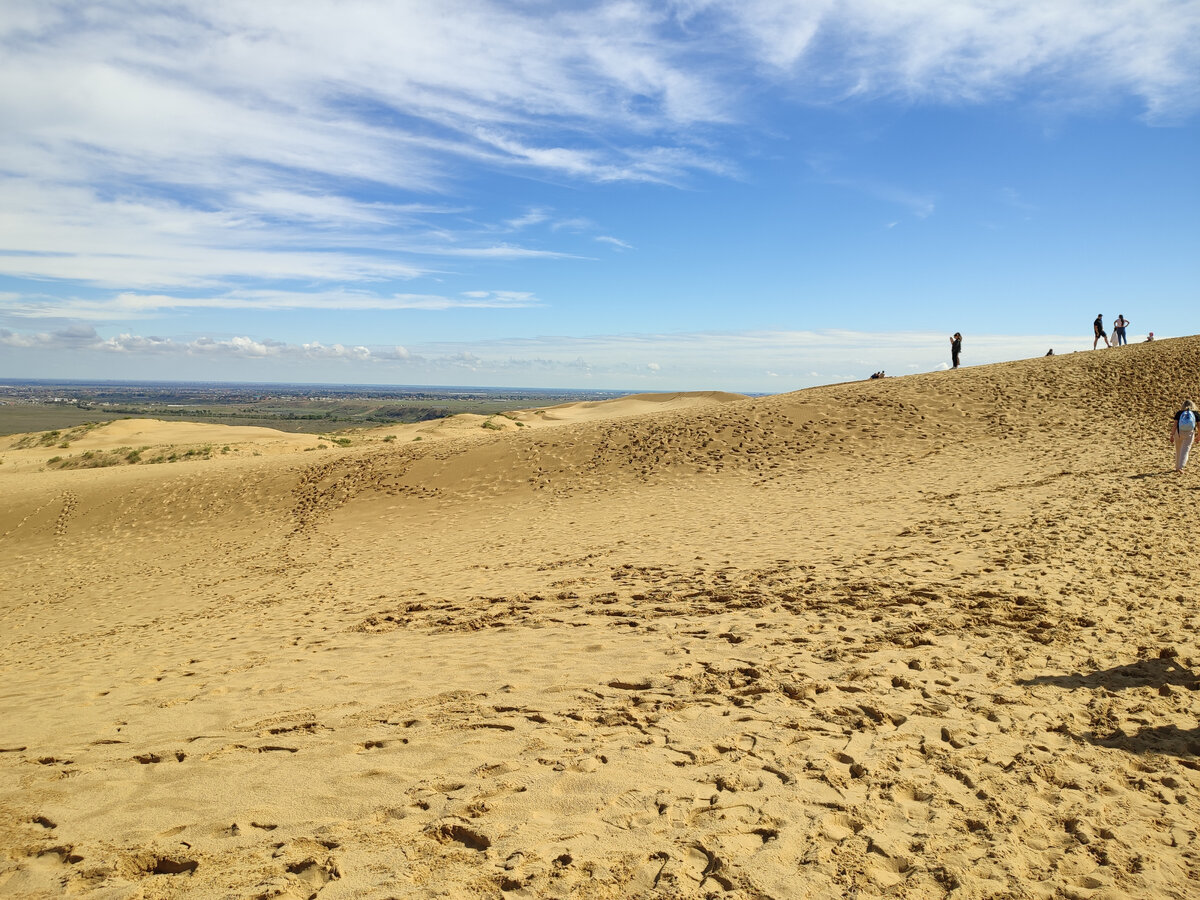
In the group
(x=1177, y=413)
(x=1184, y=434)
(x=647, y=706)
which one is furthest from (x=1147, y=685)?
(x=1177, y=413)

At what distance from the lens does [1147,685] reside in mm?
5059

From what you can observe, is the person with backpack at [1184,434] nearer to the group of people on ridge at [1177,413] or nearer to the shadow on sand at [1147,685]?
the group of people on ridge at [1177,413]

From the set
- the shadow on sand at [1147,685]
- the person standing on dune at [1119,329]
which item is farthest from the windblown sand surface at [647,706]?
the person standing on dune at [1119,329]

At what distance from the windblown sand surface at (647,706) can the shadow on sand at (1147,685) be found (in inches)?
1.0

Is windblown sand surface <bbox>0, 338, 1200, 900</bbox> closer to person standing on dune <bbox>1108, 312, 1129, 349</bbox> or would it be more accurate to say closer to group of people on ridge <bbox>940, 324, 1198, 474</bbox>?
group of people on ridge <bbox>940, 324, 1198, 474</bbox>

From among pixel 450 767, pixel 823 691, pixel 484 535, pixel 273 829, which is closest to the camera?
pixel 273 829

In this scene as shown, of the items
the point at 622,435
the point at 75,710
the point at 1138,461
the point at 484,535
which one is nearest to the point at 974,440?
the point at 1138,461

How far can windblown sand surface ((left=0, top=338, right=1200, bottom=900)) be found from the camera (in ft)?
10.9

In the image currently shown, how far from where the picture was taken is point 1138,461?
14531 millimetres

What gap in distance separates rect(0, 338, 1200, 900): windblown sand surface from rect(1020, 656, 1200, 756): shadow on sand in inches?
1.0

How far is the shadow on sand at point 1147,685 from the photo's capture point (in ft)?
14.0

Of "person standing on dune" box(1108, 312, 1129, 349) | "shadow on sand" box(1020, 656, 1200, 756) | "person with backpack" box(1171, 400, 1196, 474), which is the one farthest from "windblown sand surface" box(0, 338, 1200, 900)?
"person standing on dune" box(1108, 312, 1129, 349)

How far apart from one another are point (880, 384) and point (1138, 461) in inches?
422

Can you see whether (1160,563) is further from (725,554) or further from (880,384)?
(880,384)
